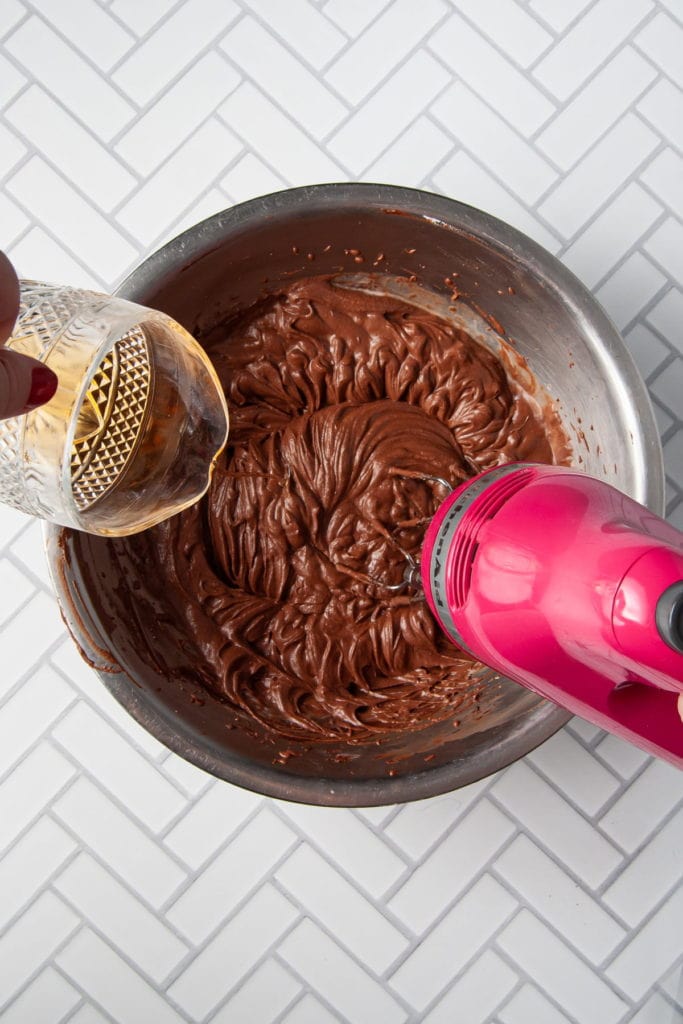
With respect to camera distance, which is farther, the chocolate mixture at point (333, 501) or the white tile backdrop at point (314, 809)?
the white tile backdrop at point (314, 809)

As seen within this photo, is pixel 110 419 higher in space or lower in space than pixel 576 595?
lower

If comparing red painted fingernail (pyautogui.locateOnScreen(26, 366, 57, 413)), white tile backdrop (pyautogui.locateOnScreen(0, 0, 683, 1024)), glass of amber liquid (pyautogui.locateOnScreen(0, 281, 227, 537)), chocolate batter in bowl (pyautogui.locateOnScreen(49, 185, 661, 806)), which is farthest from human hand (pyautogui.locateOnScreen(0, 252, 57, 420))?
white tile backdrop (pyautogui.locateOnScreen(0, 0, 683, 1024))

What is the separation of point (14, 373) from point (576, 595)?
75 centimetres

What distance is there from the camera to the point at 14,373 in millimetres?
1023

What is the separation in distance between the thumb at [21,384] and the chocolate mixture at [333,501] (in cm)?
73

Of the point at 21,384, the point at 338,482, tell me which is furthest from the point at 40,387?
the point at 338,482

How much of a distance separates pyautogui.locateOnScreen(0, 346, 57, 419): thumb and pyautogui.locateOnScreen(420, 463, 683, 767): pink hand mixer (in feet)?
2.19

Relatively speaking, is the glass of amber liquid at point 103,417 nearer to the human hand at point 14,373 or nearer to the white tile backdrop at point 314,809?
the human hand at point 14,373

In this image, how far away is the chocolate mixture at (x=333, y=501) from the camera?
5.94 feet

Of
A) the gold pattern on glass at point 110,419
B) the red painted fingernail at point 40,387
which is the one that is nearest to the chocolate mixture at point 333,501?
the gold pattern on glass at point 110,419

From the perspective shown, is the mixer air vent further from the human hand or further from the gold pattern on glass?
the human hand

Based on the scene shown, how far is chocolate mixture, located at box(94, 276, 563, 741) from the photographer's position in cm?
181

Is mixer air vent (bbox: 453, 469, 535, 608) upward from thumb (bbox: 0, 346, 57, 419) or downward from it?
upward

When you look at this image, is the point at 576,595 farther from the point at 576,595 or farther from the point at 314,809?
the point at 314,809
